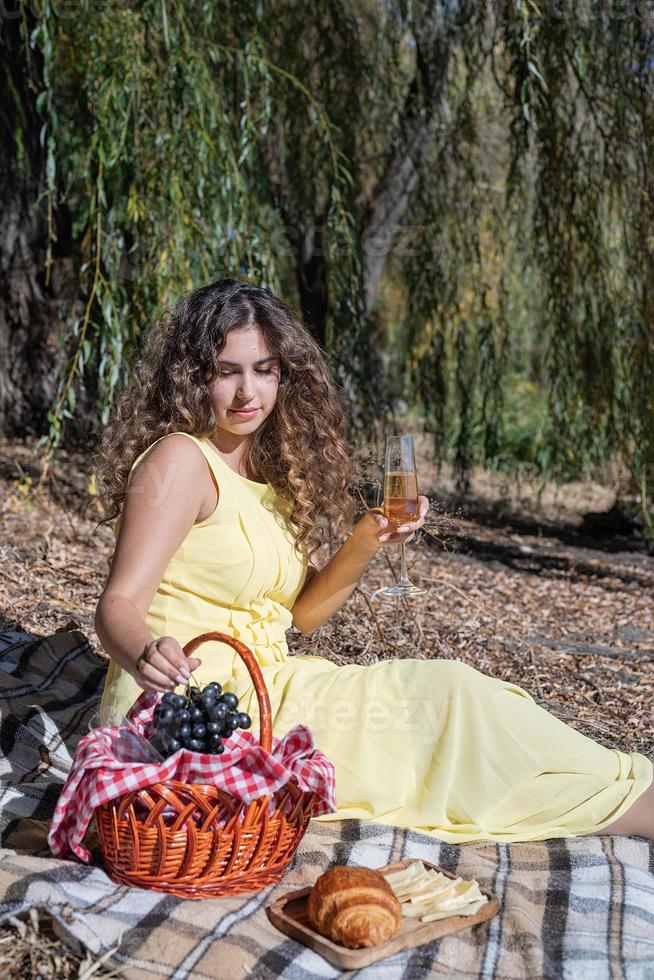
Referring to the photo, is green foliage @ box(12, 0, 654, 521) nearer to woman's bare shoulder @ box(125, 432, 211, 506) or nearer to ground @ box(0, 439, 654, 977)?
ground @ box(0, 439, 654, 977)

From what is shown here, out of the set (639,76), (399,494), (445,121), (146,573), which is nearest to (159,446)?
(146,573)

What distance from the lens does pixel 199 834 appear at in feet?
6.94

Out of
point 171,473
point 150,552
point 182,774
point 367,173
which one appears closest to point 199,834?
point 182,774

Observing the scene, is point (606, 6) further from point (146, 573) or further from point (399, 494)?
point (146, 573)

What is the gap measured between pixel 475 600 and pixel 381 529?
89.1 inches

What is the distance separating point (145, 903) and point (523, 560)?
171 inches

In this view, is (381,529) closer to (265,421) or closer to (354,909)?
(265,421)

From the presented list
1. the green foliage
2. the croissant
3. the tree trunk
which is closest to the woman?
the croissant

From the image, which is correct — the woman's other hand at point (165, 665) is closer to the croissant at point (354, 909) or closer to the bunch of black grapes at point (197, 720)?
the bunch of black grapes at point (197, 720)

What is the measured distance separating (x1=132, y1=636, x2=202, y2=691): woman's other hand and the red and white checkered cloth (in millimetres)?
138

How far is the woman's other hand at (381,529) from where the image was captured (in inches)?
104

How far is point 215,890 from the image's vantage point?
86.8 inches

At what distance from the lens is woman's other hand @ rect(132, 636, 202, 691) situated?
2.07 m

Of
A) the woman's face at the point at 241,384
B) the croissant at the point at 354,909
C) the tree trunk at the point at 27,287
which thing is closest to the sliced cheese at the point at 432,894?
the croissant at the point at 354,909
